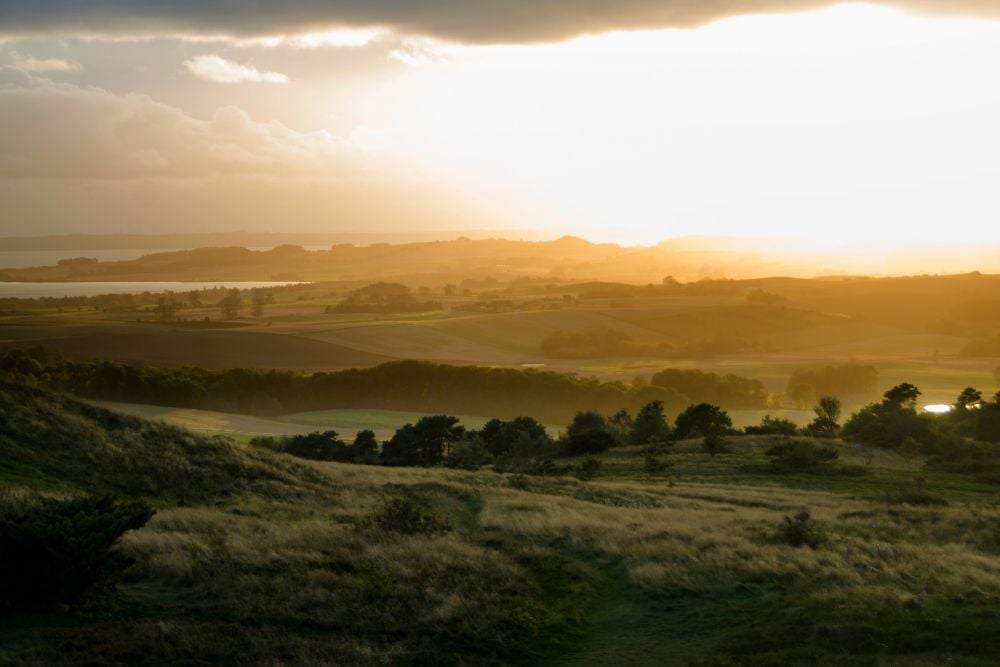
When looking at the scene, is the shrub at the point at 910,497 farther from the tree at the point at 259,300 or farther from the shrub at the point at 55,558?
the tree at the point at 259,300

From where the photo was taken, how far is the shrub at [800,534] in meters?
18.7

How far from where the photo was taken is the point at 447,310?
11112 cm

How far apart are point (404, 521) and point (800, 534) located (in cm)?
851

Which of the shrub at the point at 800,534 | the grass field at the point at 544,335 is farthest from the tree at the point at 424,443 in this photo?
the shrub at the point at 800,534

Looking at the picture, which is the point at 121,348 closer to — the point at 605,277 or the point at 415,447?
the point at 415,447

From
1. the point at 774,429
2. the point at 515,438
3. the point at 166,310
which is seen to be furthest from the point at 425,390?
the point at 774,429

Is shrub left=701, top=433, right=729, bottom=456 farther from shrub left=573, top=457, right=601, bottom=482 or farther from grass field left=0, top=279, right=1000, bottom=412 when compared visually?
grass field left=0, top=279, right=1000, bottom=412

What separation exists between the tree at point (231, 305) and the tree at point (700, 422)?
161 feet

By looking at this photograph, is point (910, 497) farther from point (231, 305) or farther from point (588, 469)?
point (231, 305)

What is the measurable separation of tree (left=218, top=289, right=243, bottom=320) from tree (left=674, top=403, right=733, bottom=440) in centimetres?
4907

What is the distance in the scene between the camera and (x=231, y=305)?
3501 inches

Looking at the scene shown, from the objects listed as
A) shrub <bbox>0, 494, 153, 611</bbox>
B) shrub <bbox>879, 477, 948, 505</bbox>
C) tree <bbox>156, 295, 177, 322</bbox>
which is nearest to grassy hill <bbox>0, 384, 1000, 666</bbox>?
shrub <bbox>0, 494, 153, 611</bbox>

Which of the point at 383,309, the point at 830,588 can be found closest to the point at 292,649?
the point at 830,588

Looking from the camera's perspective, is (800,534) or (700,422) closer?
(800,534)
